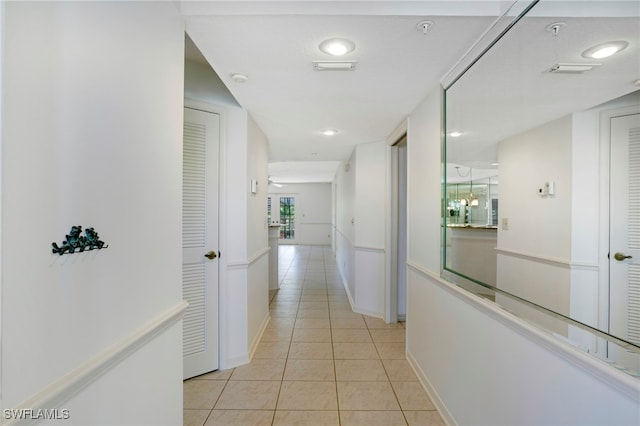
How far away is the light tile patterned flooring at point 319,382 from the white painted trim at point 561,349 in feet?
3.27

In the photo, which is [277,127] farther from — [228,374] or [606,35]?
[606,35]

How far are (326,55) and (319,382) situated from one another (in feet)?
7.89

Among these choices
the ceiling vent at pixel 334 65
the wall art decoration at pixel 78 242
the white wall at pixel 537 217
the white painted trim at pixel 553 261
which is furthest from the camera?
the ceiling vent at pixel 334 65

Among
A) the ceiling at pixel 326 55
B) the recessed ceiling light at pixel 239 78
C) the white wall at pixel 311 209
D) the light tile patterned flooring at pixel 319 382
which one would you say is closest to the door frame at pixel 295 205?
the white wall at pixel 311 209

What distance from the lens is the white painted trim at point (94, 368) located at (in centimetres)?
71

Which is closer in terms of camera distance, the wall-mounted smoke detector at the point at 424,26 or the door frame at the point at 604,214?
the door frame at the point at 604,214

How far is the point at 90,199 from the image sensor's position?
0.88 m

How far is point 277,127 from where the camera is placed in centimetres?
333

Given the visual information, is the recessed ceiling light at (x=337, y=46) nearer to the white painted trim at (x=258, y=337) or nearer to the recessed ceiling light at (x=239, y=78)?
the recessed ceiling light at (x=239, y=78)

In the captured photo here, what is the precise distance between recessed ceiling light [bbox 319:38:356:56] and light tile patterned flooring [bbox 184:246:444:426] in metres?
2.31

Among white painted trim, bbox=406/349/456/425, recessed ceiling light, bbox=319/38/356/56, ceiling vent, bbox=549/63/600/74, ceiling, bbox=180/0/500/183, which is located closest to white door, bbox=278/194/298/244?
ceiling, bbox=180/0/500/183

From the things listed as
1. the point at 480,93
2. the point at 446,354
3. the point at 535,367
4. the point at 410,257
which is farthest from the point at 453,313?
the point at 480,93

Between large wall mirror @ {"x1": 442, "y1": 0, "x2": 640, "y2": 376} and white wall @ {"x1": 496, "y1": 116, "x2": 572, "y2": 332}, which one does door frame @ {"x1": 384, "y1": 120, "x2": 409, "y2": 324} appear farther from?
white wall @ {"x1": 496, "y1": 116, "x2": 572, "y2": 332}

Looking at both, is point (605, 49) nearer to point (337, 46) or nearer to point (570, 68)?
point (570, 68)
